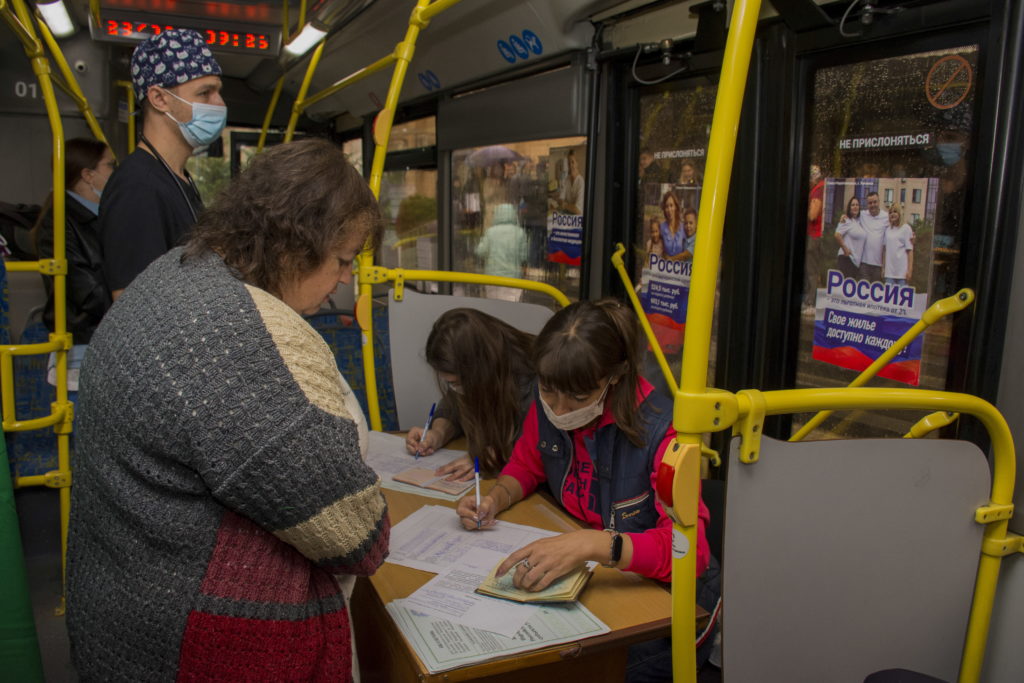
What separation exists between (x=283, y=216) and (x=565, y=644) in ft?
2.80

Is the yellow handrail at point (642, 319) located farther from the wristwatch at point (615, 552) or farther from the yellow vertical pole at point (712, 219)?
the yellow vertical pole at point (712, 219)

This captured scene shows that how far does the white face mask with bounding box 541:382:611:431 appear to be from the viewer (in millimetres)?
1779

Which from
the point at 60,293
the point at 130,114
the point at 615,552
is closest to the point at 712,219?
the point at 615,552

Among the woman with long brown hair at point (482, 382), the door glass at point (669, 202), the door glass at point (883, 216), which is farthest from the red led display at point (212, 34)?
the door glass at point (883, 216)

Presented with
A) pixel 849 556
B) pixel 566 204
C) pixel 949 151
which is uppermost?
pixel 949 151

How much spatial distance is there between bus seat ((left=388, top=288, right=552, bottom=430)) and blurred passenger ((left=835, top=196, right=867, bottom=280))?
1.01 meters

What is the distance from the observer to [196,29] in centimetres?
377

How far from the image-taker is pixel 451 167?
4.57 meters

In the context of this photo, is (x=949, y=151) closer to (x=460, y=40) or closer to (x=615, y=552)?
(x=615, y=552)

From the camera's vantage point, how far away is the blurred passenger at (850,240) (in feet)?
7.49

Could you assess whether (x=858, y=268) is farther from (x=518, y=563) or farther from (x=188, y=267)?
(x=188, y=267)

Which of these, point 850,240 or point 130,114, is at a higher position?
point 130,114

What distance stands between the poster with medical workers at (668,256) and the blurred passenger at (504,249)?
35.6 inches

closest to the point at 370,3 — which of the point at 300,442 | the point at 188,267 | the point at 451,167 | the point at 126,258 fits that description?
the point at 451,167
